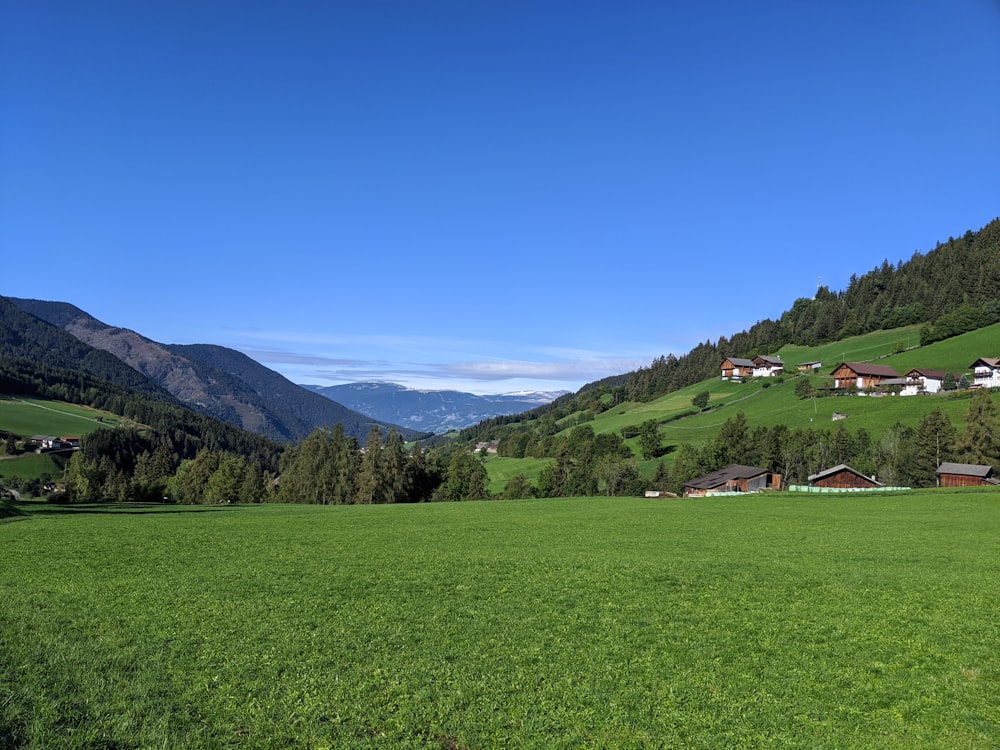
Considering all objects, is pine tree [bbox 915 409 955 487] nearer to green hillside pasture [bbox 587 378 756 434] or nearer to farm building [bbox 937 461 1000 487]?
farm building [bbox 937 461 1000 487]

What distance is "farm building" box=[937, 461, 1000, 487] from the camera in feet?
265

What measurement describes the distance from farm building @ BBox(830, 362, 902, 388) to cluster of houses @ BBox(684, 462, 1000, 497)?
61.8 m

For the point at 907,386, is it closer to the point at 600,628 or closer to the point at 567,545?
the point at 567,545

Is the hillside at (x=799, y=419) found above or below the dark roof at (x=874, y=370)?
below

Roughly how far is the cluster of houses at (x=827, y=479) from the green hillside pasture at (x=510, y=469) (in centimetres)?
4390

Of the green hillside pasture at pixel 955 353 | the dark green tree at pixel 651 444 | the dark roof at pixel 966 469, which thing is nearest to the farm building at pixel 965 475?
the dark roof at pixel 966 469

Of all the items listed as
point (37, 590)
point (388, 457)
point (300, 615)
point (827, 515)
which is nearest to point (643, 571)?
point (300, 615)

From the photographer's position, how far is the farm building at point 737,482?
317 ft

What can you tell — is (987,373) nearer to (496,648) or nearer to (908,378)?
(908,378)

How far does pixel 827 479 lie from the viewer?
8856 cm

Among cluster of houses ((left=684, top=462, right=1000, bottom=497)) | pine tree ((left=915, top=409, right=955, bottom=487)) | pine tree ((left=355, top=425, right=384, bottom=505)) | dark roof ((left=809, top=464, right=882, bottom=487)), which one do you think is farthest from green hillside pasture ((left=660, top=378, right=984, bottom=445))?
pine tree ((left=355, top=425, right=384, bottom=505))

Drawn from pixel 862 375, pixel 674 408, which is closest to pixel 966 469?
pixel 862 375

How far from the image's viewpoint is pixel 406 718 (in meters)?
10.4

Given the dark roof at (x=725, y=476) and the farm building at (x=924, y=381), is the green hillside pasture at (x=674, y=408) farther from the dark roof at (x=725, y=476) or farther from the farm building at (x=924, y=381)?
the dark roof at (x=725, y=476)
